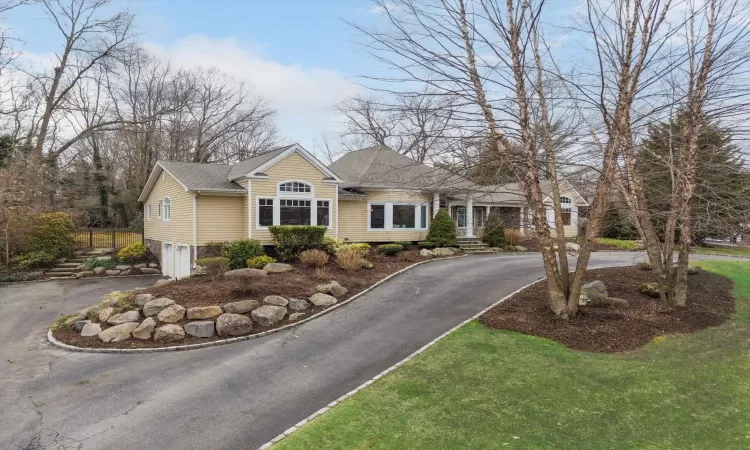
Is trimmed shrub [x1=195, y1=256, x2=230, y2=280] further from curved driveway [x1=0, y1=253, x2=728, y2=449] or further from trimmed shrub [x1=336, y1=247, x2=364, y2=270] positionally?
curved driveway [x1=0, y1=253, x2=728, y2=449]

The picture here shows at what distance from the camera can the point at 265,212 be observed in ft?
54.1

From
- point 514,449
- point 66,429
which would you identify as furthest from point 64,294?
point 514,449

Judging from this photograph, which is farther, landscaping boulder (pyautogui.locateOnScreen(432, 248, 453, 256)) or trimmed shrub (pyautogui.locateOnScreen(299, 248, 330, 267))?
landscaping boulder (pyautogui.locateOnScreen(432, 248, 453, 256))

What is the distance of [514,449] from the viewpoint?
437cm

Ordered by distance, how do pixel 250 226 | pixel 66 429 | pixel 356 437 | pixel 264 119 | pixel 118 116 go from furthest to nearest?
pixel 264 119 → pixel 118 116 → pixel 250 226 → pixel 66 429 → pixel 356 437

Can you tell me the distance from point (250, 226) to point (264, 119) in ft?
81.9

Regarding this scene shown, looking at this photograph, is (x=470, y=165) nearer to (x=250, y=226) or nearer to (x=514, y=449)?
(x=514, y=449)

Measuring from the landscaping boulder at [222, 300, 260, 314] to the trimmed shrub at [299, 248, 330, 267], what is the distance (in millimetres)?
4190

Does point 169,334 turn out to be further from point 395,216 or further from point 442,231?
point 442,231

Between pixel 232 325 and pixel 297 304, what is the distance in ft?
5.77

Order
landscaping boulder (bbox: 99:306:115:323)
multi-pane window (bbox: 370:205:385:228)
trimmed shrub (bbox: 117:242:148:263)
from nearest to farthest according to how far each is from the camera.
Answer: landscaping boulder (bbox: 99:306:115:323) < trimmed shrub (bbox: 117:242:148:263) < multi-pane window (bbox: 370:205:385:228)

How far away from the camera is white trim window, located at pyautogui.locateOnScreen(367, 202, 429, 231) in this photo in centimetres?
2002

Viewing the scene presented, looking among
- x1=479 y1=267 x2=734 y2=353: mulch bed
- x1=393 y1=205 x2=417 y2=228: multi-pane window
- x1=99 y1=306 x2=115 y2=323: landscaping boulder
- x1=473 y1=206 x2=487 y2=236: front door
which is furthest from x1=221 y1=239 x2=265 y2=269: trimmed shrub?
x1=473 y1=206 x2=487 y2=236: front door

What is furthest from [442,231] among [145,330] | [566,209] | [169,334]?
[145,330]
